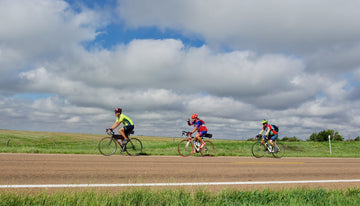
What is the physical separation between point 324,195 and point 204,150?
28.6 ft

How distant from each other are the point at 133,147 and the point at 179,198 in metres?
8.71

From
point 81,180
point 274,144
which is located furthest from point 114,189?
point 274,144

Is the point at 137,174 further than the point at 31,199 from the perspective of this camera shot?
Yes

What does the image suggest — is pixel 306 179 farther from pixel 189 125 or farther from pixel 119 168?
pixel 189 125

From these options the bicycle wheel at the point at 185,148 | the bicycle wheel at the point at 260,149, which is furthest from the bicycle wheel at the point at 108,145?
the bicycle wheel at the point at 260,149

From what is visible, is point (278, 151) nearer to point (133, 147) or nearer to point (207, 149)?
point (207, 149)

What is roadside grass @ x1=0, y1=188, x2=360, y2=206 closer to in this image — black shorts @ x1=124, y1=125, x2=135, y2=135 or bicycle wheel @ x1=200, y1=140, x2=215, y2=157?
black shorts @ x1=124, y1=125, x2=135, y2=135

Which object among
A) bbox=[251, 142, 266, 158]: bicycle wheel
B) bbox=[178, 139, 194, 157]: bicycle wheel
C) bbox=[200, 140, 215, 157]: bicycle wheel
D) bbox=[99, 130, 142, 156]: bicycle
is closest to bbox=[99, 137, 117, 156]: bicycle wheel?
bbox=[99, 130, 142, 156]: bicycle

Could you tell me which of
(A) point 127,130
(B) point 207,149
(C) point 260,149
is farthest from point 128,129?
(C) point 260,149

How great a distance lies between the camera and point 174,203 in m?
4.16

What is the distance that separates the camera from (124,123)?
41.0ft

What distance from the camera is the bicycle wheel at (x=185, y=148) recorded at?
44.0ft

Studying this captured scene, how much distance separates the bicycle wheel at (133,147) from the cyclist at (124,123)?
0.28 meters

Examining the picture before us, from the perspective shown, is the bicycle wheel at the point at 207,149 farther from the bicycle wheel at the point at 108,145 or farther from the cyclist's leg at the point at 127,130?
the bicycle wheel at the point at 108,145
